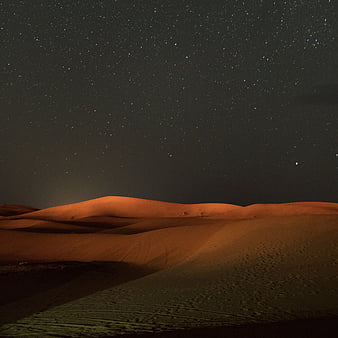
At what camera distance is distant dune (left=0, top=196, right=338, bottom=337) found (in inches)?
Answer: 270

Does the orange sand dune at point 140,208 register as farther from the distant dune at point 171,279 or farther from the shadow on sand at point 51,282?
the shadow on sand at point 51,282

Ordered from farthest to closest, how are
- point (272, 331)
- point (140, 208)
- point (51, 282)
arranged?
point (140, 208) → point (51, 282) → point (272, 331)

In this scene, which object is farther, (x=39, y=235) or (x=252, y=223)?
(x=39, y=235)

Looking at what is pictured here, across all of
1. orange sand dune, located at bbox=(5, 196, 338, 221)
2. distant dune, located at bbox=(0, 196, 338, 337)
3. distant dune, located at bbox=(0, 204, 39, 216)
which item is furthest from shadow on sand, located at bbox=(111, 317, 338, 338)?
distant dune, located at bbox=(0, 204, 39, 216)

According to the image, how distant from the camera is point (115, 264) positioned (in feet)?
53.2

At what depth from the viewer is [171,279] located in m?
11.3

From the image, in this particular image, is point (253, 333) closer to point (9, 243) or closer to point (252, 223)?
point (252, 223)

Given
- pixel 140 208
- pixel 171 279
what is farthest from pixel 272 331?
pixel 140 208

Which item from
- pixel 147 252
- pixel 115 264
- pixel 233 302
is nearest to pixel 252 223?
pixel 147 252

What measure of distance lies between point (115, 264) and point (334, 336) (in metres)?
12.4

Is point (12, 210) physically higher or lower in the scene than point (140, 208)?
higher

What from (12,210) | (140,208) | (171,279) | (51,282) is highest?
(12,210)

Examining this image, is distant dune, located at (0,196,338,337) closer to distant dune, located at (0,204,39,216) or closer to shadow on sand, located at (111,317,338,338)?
shadow on sand, located at (111,317,338,338)

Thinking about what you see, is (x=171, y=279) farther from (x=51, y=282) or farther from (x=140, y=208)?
(x=140, y=208)
